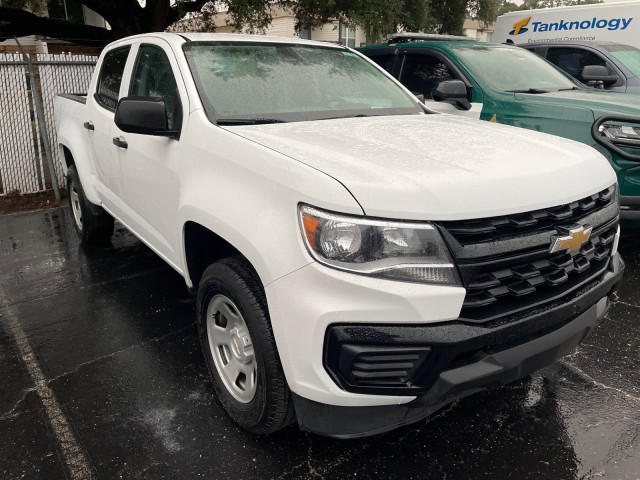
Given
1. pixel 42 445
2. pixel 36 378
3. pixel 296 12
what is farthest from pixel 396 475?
pixel 296 12

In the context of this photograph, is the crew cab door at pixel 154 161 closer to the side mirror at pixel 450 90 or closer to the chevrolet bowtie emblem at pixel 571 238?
the chevrolet bowtie emblem at pixel 571 238

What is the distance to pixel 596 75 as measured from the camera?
294 inches

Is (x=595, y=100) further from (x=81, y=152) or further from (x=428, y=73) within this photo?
(x=81, y=152)

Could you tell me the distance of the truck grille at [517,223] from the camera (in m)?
1.94

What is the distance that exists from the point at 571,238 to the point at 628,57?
7.73 meters

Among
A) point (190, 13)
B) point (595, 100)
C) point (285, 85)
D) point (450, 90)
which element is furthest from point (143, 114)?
point (190, 13)

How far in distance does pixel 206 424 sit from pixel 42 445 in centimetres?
76

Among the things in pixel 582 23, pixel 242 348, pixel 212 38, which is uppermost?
pixel 582 23

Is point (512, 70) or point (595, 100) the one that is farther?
point (512, 70)

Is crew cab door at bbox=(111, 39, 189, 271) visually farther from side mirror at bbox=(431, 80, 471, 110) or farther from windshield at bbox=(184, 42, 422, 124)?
side mirror at bbox=(431, 80, 471, 110)

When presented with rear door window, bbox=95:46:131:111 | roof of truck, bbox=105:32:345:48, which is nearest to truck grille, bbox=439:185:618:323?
roof of truck, bbox=105:32:345:48

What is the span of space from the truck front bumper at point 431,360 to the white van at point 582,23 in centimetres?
987

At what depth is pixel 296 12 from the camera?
13.8 metres

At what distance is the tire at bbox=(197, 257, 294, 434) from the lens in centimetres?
215
